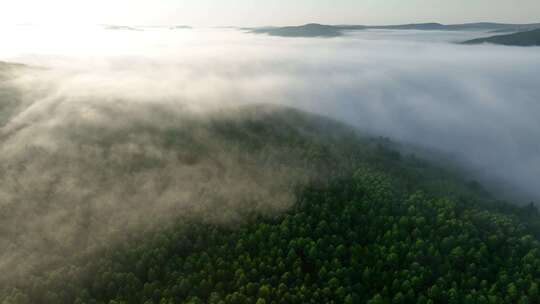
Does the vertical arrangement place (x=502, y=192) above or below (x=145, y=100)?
below

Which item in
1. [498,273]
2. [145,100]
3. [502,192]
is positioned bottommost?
[502,192]

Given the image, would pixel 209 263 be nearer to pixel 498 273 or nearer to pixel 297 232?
pixel 297 232

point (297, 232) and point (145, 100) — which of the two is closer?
point (297, 232)

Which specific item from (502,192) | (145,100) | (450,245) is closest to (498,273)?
(450,245)

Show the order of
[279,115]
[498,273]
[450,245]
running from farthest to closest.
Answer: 1. [279,115]
2. [450,245]
3. [498,273]

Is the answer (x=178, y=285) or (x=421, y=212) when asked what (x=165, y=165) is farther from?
(x=421, y=212)

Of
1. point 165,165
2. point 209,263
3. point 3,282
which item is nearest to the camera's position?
point 3,282
